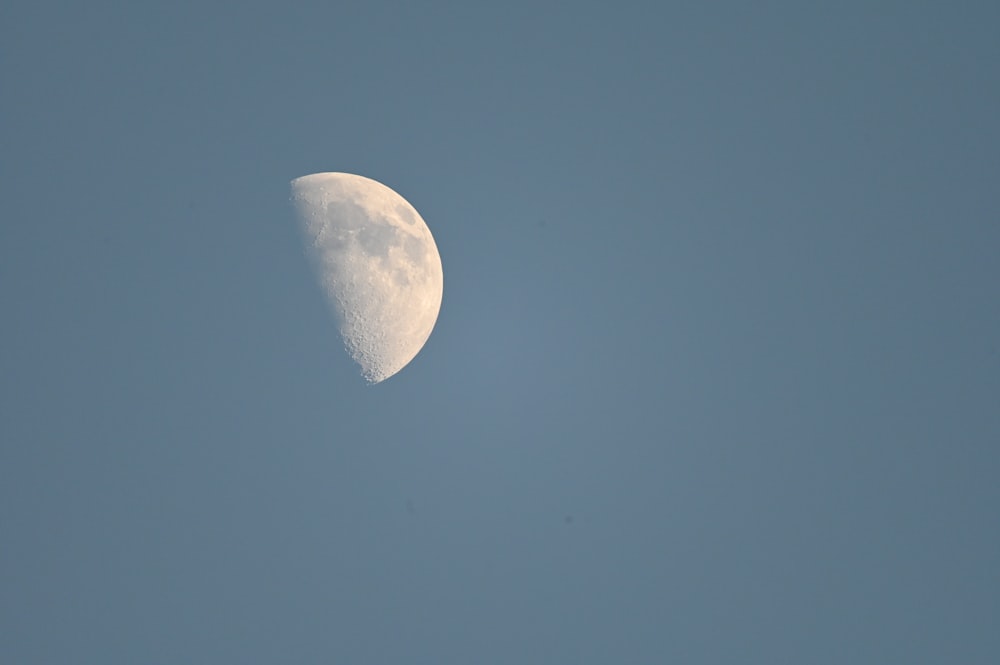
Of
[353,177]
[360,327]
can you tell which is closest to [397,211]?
[353,177]

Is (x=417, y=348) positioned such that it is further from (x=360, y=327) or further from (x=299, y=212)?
(x=299, y=212)

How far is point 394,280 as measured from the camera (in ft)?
87.2

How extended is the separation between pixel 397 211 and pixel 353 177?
57.1 inches

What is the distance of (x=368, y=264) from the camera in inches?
1032

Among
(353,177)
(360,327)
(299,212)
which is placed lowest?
(360,327)

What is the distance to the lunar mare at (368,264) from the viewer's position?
26078 mm

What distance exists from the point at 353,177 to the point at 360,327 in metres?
4.05

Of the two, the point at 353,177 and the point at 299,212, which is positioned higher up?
the point at 353,177

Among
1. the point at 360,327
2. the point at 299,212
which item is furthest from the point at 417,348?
the point at 299,212

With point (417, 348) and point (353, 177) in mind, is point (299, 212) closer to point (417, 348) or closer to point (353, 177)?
point (353, 177)

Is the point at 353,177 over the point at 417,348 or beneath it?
over

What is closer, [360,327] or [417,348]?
[360,327]

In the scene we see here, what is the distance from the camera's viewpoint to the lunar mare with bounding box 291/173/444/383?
26078 mm

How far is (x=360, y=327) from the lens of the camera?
2623 centimetres
